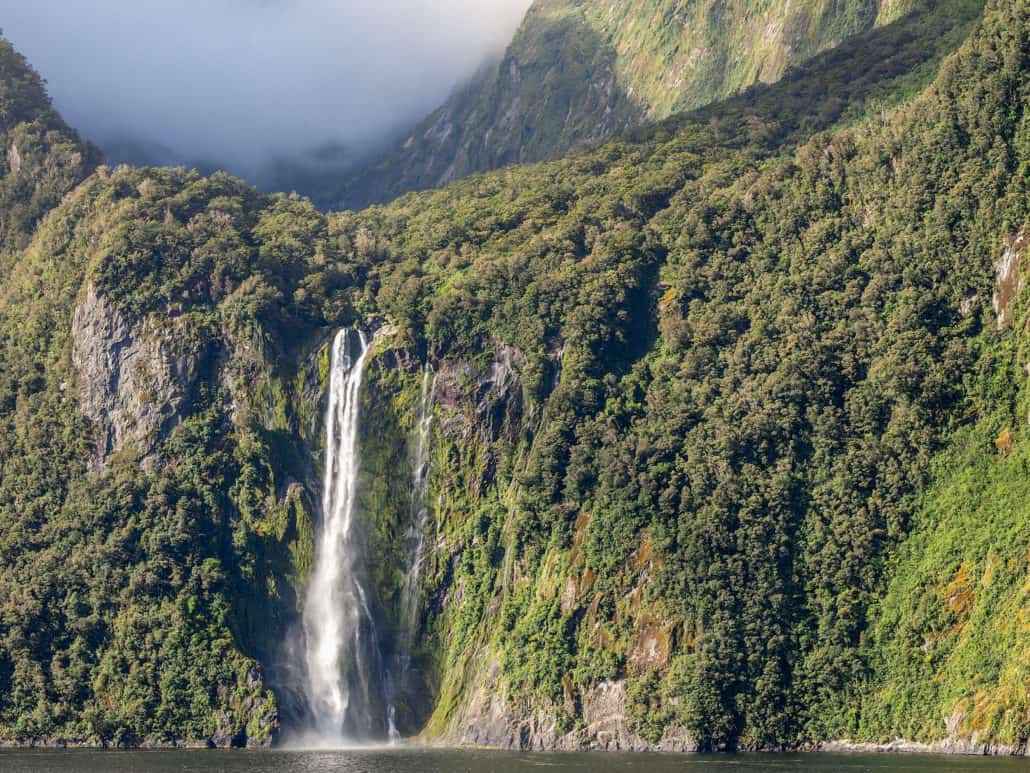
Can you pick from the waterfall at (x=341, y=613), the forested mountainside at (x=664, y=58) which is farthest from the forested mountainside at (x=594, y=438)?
the forested mountainside at (x=664, y=58)

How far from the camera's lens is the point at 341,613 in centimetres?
11988

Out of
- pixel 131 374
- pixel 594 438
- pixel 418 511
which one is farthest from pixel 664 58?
pixel 131 374

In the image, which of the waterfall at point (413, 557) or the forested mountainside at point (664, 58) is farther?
the forested mountainside at point (664, 58)

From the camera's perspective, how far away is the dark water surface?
272 feet

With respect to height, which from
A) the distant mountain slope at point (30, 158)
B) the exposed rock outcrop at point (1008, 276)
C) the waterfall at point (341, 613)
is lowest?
the waterfall at point (341, 613)

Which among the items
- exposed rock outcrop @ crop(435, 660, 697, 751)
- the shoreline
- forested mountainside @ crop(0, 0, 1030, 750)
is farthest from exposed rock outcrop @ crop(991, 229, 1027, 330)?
exposed rock outcrop @ crop(435, 660, 697, 751)

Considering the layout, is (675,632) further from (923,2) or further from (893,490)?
(923,2)

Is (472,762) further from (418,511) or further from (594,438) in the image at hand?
(418,511)

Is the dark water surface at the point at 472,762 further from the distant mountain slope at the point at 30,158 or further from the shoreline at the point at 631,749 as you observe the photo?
the distant mountain slope at the point at 30,158

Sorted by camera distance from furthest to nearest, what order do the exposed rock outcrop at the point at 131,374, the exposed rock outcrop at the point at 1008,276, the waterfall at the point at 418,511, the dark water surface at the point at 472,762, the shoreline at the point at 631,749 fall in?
the exposed rock outcrop at the point at 131,374 → the waterfall at the point at 418,511 → the exposed rock outcrop at the point at 1008,276 → the shoreline at the point at 631,749 → the dark water surface at the point at 472,762

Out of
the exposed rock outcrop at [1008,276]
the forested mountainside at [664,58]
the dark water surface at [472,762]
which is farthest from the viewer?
the forested mountainside at [664,58]

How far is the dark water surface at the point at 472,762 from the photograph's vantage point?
272 ft

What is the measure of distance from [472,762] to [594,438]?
101 ft

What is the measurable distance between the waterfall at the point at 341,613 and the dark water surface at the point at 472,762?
12.3 metres
